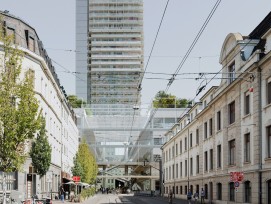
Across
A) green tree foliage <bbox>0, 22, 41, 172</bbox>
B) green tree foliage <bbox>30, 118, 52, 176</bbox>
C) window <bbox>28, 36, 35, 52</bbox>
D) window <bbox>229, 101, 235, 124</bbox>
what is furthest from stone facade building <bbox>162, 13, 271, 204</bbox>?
window <bbox>28, 36, 35, 52</bbox>

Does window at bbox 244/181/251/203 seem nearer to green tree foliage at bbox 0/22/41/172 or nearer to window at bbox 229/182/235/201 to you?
window at bbox 229/182/235/201

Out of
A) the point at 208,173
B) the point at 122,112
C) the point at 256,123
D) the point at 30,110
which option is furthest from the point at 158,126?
the point at 30,110

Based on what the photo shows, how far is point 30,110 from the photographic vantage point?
25234 millimetres

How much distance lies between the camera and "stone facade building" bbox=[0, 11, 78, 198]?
4008 centimetres

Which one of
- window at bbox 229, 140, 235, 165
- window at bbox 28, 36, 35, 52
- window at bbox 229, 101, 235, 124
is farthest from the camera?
window at bbox 28, 36, 35, 52

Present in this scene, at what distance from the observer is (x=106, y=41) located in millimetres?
156250

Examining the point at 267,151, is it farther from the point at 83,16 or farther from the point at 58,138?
the point at 83,16

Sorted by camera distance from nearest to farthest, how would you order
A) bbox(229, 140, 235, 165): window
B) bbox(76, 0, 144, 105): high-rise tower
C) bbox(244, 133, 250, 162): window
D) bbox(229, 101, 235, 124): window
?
bbox(244, 133, 250, 162): window < bbox(229, 140, 235, 165): window < bbox(229, 101, 235, 124): window < bbox(76, 0, 144, 105): high-rise tower

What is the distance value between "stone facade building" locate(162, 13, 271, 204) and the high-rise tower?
9930 centimetres

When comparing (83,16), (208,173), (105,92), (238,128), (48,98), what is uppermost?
(83,16)

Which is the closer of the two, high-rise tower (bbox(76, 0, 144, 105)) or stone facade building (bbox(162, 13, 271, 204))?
stone facade building (bbox(162, 13, 271, 204))

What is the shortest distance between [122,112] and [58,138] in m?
42.3

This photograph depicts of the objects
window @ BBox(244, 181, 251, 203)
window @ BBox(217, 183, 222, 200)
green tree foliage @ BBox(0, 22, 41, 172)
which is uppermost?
green tree foliage @ BBox(0, 22, 41, 172)

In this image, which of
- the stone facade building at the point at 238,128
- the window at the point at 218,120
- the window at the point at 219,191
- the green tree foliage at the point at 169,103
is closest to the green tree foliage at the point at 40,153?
the stone facade building at the point at 238,128
